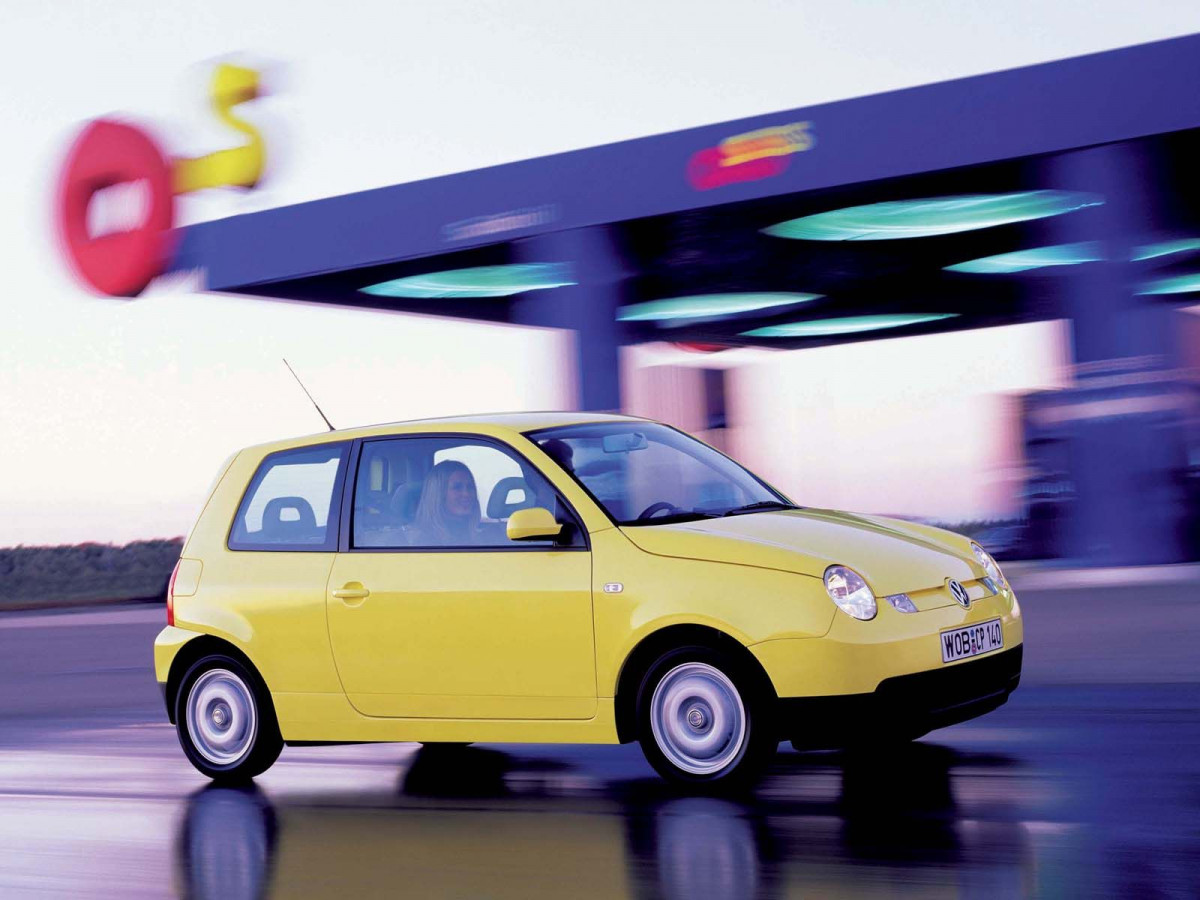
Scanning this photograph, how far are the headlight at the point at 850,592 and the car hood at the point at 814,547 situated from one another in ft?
0.12

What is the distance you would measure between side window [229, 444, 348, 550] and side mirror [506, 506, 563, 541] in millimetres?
1192

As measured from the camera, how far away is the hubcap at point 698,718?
22.1ft

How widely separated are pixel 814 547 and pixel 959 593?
2.15 ft

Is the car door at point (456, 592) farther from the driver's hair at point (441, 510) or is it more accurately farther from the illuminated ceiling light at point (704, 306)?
the illuminated ceiling light at point (704, 306)

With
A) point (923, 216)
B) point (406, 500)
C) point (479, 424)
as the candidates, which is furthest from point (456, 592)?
point (923, 216)

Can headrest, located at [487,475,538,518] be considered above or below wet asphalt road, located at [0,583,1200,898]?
above

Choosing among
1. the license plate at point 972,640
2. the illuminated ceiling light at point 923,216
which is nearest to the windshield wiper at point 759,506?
the license plate at point 972,640

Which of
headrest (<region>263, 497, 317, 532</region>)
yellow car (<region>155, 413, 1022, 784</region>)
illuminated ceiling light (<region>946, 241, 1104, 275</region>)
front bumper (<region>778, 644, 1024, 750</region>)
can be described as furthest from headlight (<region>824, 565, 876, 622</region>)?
illuminated ceiling light (<region>946, 241, 1104, 275</region>)

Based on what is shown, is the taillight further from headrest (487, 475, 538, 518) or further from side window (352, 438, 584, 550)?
headrest (487, 475, 538, 518)

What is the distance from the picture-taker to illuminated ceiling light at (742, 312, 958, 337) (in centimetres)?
2597

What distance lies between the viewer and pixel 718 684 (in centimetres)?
675

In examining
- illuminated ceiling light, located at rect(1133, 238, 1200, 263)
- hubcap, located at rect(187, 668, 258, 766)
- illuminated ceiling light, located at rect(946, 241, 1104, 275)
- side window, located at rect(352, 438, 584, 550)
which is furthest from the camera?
illuminated ceiling light, located at rect(946, 241, 1104, 275)

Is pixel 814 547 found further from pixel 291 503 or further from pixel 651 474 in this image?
pixel 291 503

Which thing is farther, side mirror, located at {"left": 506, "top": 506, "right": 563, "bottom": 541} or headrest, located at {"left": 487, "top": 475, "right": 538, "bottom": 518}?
headrest, located at {"left": 487, "top": 475, "right": 538, "bottom": 518}
